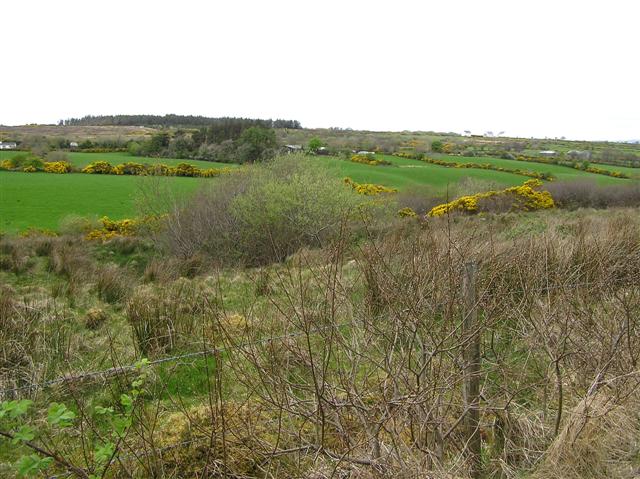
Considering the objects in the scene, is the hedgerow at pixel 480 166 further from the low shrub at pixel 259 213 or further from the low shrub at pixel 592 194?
the low shrub at pixel 259 213

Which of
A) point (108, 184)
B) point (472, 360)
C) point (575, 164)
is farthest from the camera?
point (575, 164)

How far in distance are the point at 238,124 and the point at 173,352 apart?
165ft

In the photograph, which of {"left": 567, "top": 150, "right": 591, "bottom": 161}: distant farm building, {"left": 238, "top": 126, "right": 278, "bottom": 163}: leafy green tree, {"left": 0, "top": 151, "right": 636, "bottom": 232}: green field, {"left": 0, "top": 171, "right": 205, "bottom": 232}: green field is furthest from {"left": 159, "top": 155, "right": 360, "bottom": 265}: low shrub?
{"left": 567, "top": 150, "right": 591, "bottom": 161}: distant farm building

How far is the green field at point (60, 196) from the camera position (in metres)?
29.7

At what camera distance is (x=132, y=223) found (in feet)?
91.8

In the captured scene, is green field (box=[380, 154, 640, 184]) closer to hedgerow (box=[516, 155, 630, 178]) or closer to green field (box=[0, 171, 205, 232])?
hedgerow (box=[516, 155, 630, 178])

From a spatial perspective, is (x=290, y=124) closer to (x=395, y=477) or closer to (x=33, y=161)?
(x=33, y=161)

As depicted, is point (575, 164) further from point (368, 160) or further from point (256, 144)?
point (256, 144)

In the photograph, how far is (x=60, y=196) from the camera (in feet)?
115

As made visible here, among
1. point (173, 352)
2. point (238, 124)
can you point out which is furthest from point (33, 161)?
point (173, 352)

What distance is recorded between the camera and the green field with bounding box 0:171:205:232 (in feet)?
97.6

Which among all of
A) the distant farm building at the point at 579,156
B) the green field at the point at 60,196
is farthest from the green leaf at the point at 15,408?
the distant farm building at the point at 579,156

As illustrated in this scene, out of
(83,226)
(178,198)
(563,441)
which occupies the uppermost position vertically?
(563,441)

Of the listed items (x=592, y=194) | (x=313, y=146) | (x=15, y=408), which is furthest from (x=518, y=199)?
(x=15, y=408)
